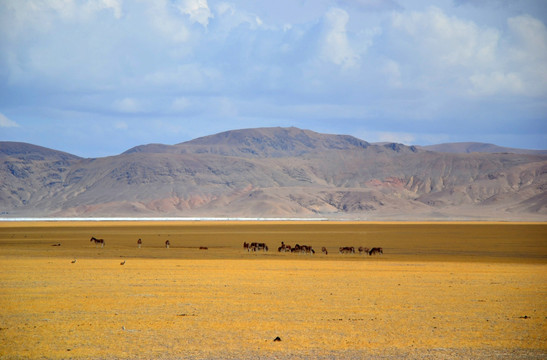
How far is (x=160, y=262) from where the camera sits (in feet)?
96.2

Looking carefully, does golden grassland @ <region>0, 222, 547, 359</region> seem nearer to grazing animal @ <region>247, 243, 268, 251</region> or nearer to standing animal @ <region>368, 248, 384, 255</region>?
standing animal @ <region>368, 248, 384, 255</region>

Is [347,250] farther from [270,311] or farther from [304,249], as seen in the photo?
[270,311]

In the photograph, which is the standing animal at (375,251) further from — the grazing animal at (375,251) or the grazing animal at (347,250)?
the grazing animal at (347,250)

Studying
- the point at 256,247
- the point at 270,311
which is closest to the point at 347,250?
→ the point at 256,247

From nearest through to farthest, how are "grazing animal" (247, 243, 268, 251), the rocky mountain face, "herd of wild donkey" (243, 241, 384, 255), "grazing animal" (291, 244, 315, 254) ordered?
"herd of wild donkey" (243, 241, 384, 255), "grazing animal" (291, 244, 315, 254), "grazing animal" (247, 243, 268, 251), the rocky mountain face

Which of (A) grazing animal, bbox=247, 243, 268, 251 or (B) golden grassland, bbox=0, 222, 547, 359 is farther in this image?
(A) grazing animal, bbox=247, 243, 268, 251

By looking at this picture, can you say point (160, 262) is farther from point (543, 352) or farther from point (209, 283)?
point (543, 352)

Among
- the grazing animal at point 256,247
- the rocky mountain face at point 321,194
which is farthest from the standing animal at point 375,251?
the rocky mountain face at point 321,194

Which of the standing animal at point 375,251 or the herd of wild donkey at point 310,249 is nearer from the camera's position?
the standing animal at point 375,251

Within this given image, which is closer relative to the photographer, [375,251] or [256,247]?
[375,251]

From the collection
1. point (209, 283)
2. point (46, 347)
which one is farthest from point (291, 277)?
point (46, 347)

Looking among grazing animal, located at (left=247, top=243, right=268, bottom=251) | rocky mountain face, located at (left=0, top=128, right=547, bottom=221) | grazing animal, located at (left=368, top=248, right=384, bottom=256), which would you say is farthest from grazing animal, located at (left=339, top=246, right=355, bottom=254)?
rocky mountain face, located at (left=0, top=128, right=547, bottom=221)

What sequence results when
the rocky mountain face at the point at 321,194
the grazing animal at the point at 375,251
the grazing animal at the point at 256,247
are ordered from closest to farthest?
the grazing animal at the point at 375,251, the grazing animal at the point at 256,247, the rocky mountain face at the point at 321,194

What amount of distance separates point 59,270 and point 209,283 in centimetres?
738
